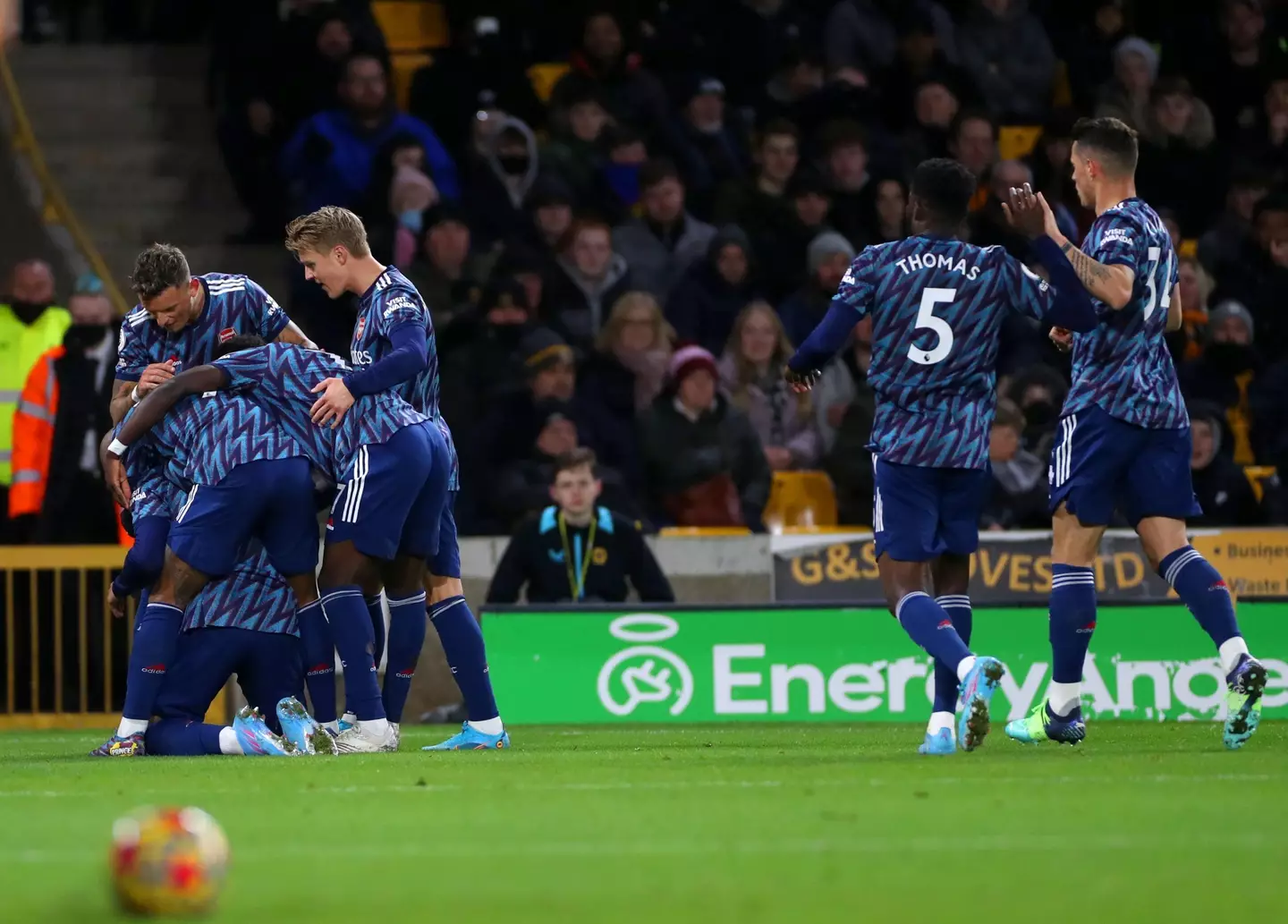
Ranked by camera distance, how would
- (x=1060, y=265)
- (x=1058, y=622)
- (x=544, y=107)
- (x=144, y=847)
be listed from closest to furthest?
(x=144, y=847)
(x=1060, y=265)
(x=1058, y=622)
(x=544, y=107)

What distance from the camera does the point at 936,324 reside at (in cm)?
797

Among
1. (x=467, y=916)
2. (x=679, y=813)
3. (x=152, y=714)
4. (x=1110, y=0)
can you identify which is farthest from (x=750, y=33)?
(x=467, y=916)

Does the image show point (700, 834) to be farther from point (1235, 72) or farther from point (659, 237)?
point (1235, 72)

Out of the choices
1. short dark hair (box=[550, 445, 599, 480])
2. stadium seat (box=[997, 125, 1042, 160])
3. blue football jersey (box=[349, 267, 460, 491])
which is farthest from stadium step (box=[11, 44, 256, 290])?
blue football jersey (box=[349, 267, 460, 491])

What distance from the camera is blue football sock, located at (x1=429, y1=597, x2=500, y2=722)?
8703 millimetres

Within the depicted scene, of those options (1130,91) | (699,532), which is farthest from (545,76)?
(699,532)

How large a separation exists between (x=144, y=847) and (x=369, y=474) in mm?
4268

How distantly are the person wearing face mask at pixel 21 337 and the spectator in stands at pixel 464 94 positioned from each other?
11.9ft

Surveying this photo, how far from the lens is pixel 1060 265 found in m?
7.80

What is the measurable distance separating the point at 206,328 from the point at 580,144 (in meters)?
6.43

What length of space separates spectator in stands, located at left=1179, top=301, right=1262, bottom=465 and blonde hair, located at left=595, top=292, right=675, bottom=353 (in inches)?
127

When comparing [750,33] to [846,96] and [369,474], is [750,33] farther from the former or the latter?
[369,474]

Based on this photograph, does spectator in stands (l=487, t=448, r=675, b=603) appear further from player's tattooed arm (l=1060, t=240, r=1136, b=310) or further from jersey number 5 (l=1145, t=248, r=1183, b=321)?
player's tattooed arm (l=1060, t=240, r=1136, b=310)

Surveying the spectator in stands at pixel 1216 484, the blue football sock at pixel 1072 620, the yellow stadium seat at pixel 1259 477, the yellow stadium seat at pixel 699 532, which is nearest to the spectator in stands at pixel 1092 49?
the yellow stadium seat at pixel 1259 477
